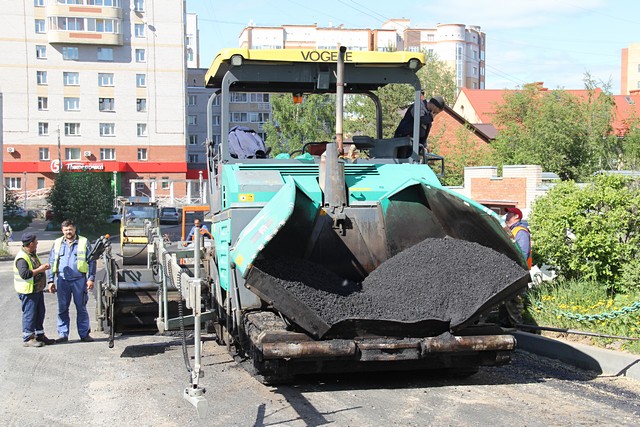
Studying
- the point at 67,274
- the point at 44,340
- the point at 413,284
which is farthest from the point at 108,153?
the point at 413,284

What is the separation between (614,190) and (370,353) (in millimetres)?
4716

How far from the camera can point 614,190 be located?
937 cm

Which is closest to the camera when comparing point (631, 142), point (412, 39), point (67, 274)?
point (67, 274)

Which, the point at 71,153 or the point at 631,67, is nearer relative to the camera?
the point at 71,153

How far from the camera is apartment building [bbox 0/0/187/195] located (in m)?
61.2

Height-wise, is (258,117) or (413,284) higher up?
(258,117)

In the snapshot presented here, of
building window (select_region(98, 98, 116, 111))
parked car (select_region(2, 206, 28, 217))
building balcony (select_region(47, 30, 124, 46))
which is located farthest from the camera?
building window (select_region(98, 98, 116, 111))

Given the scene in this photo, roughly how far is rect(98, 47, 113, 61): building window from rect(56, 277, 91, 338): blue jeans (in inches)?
2217

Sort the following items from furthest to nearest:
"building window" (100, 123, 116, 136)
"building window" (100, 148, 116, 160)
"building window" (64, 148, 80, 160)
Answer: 1. "building window" (100, 148, 116, 160)
2. "building window" (100, 123, 116, 136)
3. "building window" (64, 148, 80, 160)

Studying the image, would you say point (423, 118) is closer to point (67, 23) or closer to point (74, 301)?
point (74, 301)

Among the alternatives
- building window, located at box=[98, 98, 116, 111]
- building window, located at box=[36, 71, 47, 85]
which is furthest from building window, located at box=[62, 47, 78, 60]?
building window, located at box=[98, 98, 116, 111]

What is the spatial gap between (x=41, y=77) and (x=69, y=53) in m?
2.90

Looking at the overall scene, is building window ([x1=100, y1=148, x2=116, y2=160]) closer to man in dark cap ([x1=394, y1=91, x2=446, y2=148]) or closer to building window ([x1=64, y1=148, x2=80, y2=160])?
building window ([x1=64, y1=148, x2=80, y2=160])

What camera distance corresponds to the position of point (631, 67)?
342 ft
